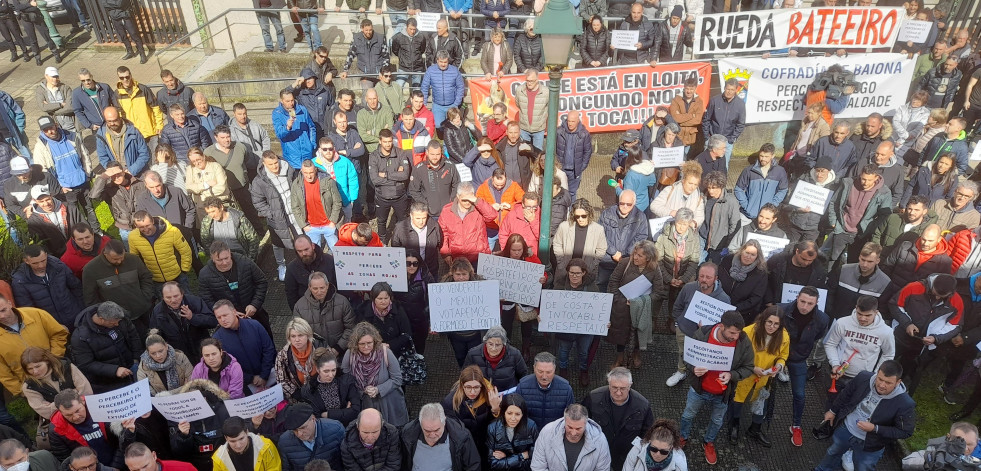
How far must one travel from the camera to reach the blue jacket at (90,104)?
35.7 feet

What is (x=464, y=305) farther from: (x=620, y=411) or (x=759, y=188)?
(x=759, y=188)

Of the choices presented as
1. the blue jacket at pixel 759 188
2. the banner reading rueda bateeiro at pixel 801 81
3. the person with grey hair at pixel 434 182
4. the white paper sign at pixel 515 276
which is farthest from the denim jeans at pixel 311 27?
the blue jacket at pixel 759 188

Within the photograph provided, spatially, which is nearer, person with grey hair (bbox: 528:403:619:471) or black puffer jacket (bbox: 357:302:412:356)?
person with grey hair (bbox: 528:403:619:471)

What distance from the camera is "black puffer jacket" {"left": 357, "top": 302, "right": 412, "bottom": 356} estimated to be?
262 inches

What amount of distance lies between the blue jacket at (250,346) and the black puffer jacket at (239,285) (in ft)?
2.60

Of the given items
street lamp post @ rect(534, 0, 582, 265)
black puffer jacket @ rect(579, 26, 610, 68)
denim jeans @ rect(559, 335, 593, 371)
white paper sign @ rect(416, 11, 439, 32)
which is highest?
street lamp post @ rect(534, 0, 582, 265)

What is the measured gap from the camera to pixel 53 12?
58.7ft

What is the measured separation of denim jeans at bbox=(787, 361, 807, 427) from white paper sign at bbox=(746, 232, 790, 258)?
1444 millimetres

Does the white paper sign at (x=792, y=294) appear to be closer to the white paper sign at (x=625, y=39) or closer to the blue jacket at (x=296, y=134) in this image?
the white paper sign at (x=625, y=39)

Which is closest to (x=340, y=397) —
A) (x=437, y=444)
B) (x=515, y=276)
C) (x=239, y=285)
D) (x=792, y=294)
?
(x=437, y=444)

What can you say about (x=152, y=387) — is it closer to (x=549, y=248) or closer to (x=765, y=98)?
(x=549, y=248)

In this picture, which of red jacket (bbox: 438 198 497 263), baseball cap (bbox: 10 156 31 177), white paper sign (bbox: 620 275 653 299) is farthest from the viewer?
baseball cap (bbox: 10 156 31 177)

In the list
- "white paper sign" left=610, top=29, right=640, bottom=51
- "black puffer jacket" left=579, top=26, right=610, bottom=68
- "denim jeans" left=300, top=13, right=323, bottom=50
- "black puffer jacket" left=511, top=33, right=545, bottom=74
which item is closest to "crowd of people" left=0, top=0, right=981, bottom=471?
"black puffer jacket" left=511, top=33, right=545, bottom=74

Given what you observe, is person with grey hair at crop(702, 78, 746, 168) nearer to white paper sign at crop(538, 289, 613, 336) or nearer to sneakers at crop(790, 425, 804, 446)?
white paper sign at crop(538, 289, 613, 336)
